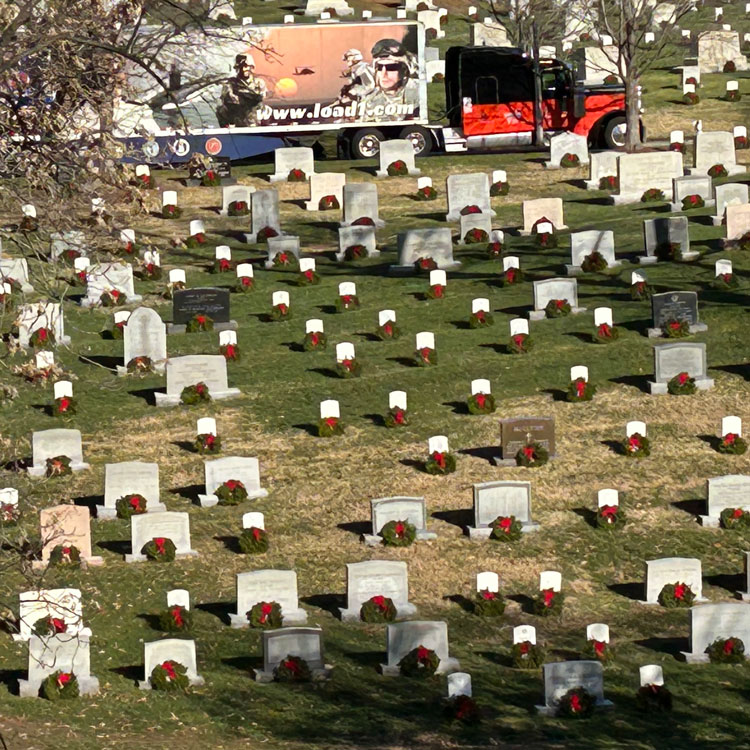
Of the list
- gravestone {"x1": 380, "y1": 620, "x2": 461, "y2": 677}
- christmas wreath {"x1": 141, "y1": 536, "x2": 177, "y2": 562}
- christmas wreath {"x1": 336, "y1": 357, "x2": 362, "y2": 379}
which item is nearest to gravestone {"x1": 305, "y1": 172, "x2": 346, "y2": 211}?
christmas wreath {"x1": 336, "y1": 357, "x2": 362, "y2": 379}

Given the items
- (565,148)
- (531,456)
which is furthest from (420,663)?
(565,148)

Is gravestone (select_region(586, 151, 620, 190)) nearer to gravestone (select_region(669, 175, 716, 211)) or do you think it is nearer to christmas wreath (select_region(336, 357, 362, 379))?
gravestone (select_region(669, 175, 716, 211))

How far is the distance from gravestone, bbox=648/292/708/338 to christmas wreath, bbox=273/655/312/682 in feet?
36.0

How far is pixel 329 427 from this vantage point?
2741 cm

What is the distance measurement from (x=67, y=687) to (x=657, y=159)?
2121 cm

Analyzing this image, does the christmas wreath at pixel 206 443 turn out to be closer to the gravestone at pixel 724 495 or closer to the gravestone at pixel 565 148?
the gravestone at pixel 724 495

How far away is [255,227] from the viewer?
37438 millimetres

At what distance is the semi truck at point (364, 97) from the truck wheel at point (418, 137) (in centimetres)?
2

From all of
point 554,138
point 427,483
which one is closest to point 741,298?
point 427,483

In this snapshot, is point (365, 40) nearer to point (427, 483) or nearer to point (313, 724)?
point (427, 483)

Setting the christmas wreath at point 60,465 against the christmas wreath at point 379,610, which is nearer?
the christmas wreath at point 379,610

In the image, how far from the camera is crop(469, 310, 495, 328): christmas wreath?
1228 inches

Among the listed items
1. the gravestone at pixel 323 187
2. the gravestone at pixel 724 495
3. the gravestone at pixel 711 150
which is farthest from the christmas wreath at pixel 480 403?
the gravestone at pixel 711 150

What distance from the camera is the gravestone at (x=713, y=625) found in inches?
856
